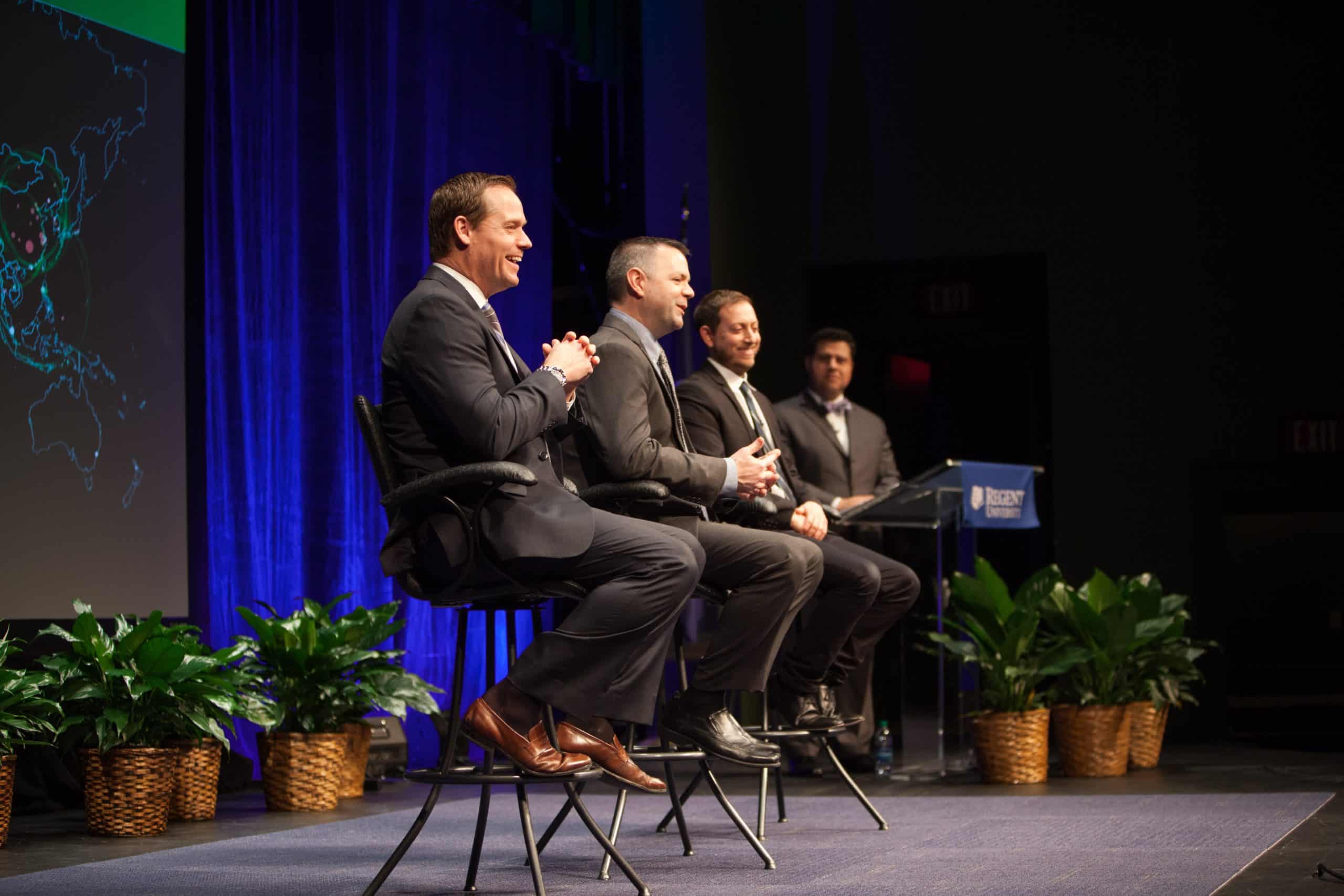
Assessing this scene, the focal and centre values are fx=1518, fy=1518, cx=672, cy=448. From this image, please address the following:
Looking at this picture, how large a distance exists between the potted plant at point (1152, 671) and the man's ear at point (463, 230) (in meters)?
3.56

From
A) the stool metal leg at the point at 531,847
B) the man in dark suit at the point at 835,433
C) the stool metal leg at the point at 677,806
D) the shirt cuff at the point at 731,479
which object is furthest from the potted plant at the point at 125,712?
the man in dark suit at the point at 835,433

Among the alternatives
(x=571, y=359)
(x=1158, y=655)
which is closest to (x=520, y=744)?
(x=571, y=359)

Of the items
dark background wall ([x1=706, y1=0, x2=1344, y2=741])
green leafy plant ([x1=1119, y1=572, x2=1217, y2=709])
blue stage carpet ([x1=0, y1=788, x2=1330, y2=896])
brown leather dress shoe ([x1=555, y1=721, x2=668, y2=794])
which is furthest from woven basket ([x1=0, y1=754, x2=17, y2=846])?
dark background wall ([x1=706, y1=0, x2=1344, y2=741])

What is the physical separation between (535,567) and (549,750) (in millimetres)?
309

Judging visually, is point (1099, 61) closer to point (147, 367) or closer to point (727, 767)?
point (727, 767)

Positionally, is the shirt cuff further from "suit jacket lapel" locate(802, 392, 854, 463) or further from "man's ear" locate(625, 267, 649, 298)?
"suit jacket lapel" locate(802, 392, 854, 463)

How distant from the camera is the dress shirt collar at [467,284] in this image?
2.77m

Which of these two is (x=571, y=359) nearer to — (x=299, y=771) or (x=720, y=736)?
(x=720, y=736)

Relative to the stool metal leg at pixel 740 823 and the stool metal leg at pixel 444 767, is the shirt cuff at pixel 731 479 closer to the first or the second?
the stool metal leg at pixel 740 823

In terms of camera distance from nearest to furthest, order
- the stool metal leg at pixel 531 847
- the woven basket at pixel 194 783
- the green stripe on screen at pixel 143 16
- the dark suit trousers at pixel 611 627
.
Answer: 1. the stool metal leg at pixel 531 847
2. the dark suit trousers at pixel 611 627
3. the woven basket at pixel 194 783
4. the green stripe on screen at pixel 143 16

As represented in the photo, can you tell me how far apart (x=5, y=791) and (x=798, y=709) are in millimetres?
1992

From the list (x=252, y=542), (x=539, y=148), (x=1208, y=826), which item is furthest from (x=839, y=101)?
(x=1208, y=826)

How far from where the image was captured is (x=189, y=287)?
520 centimetres

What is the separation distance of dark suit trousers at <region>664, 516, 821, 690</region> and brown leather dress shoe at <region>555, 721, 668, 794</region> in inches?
20.1
